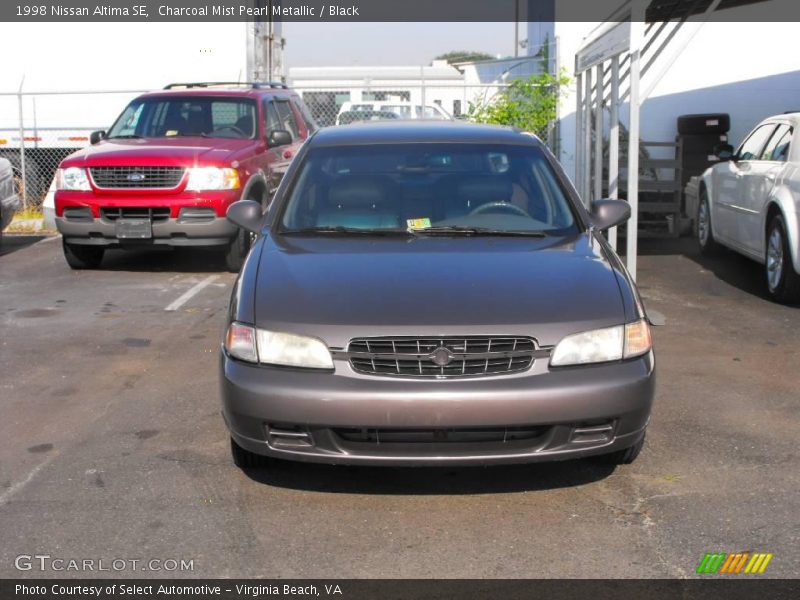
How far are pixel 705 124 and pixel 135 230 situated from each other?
32.9ft

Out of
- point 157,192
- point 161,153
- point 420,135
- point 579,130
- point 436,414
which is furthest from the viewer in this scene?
point 579,130

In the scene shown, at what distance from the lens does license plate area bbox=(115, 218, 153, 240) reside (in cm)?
1034

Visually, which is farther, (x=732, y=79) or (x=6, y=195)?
(x=732, y=79)

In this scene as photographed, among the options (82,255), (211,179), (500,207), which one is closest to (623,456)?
(500,207)

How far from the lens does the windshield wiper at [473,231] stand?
5277 millimetres

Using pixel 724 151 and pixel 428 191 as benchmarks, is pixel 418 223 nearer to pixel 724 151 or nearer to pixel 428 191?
pixel 428 191

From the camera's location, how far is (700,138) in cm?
1689

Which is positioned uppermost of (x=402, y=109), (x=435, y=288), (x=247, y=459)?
(x=402, y=109)

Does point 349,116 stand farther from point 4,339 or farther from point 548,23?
point 4,339

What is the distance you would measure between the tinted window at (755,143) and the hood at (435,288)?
5.41 metres

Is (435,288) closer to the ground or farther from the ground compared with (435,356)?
farther from the ground

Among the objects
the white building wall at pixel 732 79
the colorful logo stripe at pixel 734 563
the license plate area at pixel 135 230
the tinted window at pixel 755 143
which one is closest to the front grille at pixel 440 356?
the colorful logo stripe at pixel 734 563

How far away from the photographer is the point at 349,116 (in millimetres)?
19391
